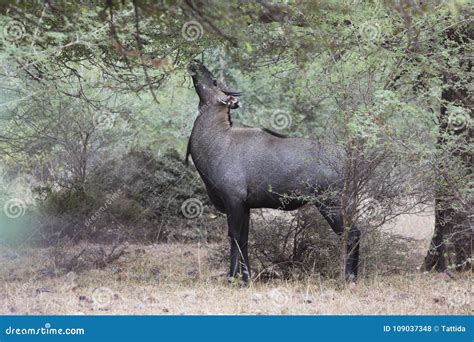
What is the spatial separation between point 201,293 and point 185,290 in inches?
14.5

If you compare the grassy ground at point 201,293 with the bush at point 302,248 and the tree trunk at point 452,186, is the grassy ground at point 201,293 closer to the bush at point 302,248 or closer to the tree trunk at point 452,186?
the bush at point 302,248

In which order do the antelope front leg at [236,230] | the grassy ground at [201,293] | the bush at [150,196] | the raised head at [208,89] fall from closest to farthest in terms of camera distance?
1. the grassy ground at [201,293]
2. the antelope front leg at [236,230]
3. the raised head at [208,89]
4. the bush at [150,196]

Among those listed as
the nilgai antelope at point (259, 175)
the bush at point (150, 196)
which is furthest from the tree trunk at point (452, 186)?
the bush at point (150, 196)

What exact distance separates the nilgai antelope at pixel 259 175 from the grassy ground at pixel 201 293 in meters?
0.58

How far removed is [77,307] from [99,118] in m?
7.70

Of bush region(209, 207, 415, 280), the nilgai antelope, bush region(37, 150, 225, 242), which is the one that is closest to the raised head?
A: the nilgai antelope

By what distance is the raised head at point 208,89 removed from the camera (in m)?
10.3

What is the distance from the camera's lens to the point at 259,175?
979cm

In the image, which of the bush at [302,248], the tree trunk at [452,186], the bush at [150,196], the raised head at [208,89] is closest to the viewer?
the tree trunk at [452,186]

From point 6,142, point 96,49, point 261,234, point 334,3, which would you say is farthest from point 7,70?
point 334,3

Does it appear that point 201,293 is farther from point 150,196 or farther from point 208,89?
point 150,196

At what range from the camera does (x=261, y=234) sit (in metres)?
10.5

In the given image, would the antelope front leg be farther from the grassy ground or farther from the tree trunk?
→ the tree trunk

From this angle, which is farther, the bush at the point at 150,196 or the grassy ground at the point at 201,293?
the bush at the point at 150,196
